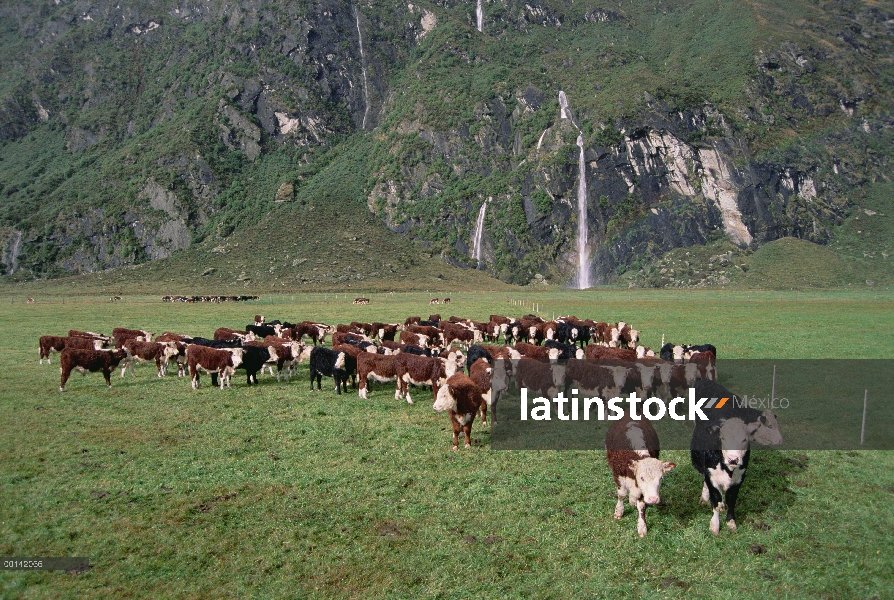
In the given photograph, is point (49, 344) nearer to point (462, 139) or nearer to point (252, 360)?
point (252, 360)

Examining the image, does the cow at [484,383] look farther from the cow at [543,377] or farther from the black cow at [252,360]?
the black cow at [252,360]

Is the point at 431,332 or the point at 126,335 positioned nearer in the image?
the point at 126,335

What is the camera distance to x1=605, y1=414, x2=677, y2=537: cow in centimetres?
833

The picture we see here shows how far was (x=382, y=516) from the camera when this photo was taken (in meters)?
8.89

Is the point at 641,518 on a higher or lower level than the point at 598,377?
lower

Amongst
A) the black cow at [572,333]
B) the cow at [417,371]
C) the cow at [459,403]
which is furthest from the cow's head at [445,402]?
the black cow at [572,333]

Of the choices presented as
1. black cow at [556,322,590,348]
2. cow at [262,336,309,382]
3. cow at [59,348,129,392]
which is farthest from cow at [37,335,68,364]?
black cow at [556,322,590,348]

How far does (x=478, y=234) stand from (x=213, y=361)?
102330 millimetres

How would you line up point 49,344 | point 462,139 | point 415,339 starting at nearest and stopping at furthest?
point 49,344, point 415,339, point 462,139

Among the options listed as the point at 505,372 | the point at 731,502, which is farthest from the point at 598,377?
the point at 731,502

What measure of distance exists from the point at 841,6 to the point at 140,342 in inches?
8178

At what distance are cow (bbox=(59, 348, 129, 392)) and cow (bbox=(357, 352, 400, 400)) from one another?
7.98 m

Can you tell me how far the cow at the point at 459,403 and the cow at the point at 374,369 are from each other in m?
5.15

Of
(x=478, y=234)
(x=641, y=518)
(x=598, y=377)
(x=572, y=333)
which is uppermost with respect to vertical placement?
(x=478, y=234)
